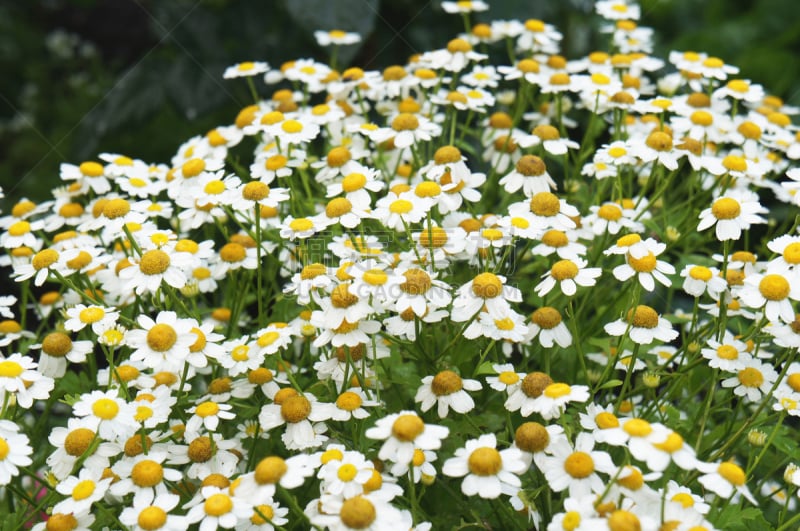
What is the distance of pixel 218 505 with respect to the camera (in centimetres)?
90

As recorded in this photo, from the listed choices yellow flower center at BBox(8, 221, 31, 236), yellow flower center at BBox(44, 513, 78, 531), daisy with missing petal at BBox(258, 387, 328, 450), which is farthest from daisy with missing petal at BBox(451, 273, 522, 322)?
yellow flower center at BBox(8, 221, 31, 236)

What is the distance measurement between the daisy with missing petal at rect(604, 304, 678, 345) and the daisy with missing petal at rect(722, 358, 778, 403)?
0.38 feet

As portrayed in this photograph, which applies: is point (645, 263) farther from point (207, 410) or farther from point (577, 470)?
point (207, 410)

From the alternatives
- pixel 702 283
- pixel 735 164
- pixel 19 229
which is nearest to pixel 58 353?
pixel 19 229

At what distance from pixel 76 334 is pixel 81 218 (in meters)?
0.22

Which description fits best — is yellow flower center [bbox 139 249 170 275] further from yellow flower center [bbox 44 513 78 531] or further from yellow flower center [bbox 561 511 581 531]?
yellow flower center [bbox 561 511 581 531]

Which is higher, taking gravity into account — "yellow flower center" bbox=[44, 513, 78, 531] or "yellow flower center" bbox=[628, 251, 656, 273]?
"yellow flower center" bbox=[628, 251, 656, 273]

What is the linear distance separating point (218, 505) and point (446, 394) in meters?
0.33

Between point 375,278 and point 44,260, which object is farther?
point 44,260

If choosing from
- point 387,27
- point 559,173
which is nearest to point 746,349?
point 559,173

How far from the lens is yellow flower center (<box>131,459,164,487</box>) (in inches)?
39.4

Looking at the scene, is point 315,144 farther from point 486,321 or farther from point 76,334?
point 486,321

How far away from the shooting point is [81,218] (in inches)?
59.7

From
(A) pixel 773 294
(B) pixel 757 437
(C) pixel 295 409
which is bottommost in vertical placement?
(B) pixel 757 437
